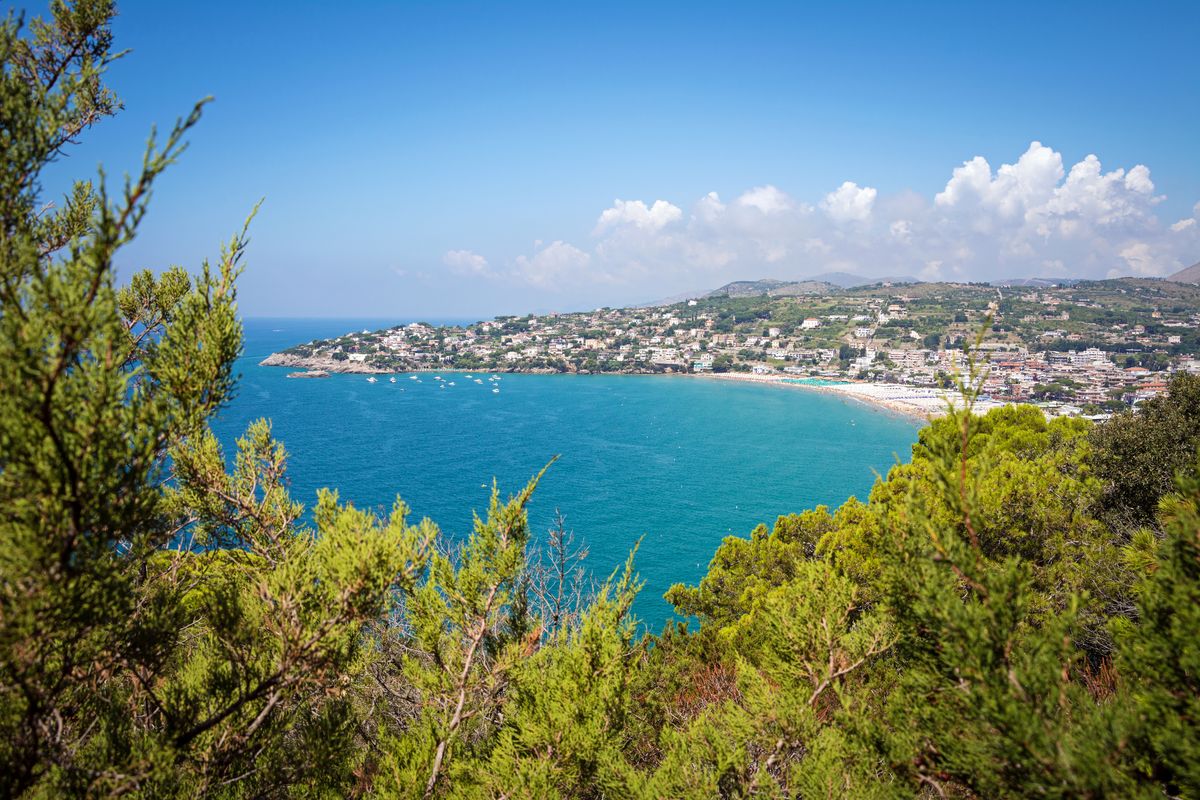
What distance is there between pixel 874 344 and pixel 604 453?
62612 mm

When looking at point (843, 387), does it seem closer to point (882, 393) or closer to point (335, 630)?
point (882, 393)

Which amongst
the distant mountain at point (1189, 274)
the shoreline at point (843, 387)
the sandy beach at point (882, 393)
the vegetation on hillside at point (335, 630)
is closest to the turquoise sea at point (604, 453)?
the shoreline at point (843, 387)

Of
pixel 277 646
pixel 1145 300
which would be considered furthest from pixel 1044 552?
pixel 1145 300

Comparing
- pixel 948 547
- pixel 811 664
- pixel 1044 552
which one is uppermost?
pixel 948 547

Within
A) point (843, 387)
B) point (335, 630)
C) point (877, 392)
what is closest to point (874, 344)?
point (843, 387)

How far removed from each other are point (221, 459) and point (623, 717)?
371 centimetres

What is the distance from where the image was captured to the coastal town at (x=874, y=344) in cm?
6147

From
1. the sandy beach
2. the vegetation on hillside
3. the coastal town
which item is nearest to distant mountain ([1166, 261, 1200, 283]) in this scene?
the coastal town

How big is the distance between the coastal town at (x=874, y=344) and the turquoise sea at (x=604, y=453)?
46.5ft

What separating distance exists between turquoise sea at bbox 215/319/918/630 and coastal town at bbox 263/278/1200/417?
14184mm

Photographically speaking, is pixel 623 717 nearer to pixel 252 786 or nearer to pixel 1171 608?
pixel 252 786

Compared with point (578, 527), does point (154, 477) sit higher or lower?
higher

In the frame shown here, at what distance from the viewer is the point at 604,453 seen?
39.5 metres

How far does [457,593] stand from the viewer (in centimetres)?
480
